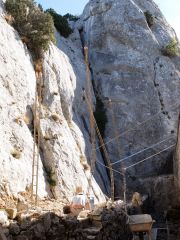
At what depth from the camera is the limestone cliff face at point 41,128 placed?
17375mm

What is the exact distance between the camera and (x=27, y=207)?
13.7m

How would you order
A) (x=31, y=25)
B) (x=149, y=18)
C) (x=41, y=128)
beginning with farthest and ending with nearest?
Answer: (x=149, y=18), (x=31, y=25), (x=41, y=128)

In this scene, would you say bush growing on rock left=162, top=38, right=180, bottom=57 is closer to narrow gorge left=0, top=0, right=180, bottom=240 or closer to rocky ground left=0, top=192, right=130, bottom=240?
narrow gorge left=0, top=0, right=180, bottom=240

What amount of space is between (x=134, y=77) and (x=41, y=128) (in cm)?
1474

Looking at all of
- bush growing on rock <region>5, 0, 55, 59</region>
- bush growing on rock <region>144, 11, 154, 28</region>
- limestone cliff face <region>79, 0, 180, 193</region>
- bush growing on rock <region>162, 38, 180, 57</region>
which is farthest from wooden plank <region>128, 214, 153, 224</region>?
bush growing on rock <region>144, 11, 154, 28</region>

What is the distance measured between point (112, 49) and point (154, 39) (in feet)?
14.0

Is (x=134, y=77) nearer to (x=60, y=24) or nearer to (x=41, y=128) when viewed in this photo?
(x=60, y=24)

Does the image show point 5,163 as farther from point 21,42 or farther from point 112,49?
point 112,49

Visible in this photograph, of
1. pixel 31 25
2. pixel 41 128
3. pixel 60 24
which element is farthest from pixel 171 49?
pixel 41 128

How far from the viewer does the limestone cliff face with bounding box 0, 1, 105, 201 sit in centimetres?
1738

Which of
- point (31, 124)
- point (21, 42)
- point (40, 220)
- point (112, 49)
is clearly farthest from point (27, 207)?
point (112, 49)

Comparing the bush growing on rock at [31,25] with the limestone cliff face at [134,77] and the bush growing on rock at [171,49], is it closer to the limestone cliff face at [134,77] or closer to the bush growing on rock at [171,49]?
the limestone cliff face at [134,77]

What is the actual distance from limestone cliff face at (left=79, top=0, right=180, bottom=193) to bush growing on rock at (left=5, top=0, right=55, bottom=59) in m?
6.95

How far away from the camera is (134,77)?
110 feet
